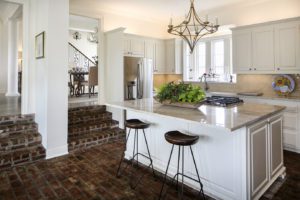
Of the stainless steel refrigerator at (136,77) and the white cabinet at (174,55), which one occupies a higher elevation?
the white cabinet at (174,55)

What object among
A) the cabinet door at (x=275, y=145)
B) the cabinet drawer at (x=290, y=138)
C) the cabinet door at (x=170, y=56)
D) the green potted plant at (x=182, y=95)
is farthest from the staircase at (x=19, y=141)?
the cabinet drawer at (x=290, y=138)

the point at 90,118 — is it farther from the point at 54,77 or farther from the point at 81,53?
the point at 81,53

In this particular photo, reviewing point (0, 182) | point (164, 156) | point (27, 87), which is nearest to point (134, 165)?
point (164, 156)

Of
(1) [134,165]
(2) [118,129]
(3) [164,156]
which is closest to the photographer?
(3) [164,156]

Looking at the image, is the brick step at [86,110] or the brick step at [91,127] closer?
the brick step at [91,127]

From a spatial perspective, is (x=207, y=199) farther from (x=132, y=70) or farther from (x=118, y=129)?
(x=132, y=70)

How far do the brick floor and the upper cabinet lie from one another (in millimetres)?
1724

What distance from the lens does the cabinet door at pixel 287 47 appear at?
3998mm

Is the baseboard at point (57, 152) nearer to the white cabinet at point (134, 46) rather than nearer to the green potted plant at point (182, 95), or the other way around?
the green potted plant at point (182, 95)

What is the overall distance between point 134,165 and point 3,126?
8.46 feet

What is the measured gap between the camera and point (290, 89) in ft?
14.2

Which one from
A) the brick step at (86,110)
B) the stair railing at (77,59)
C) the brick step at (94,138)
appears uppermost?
the stair railing at (77,59)

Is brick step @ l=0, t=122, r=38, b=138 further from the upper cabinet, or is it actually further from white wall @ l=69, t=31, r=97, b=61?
white wall @ l=69, t=31, r=97, b=61

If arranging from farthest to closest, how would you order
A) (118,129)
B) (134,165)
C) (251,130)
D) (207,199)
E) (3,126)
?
(118,129) < (3,126) < (134,165) < (207,199) < (251,130)
